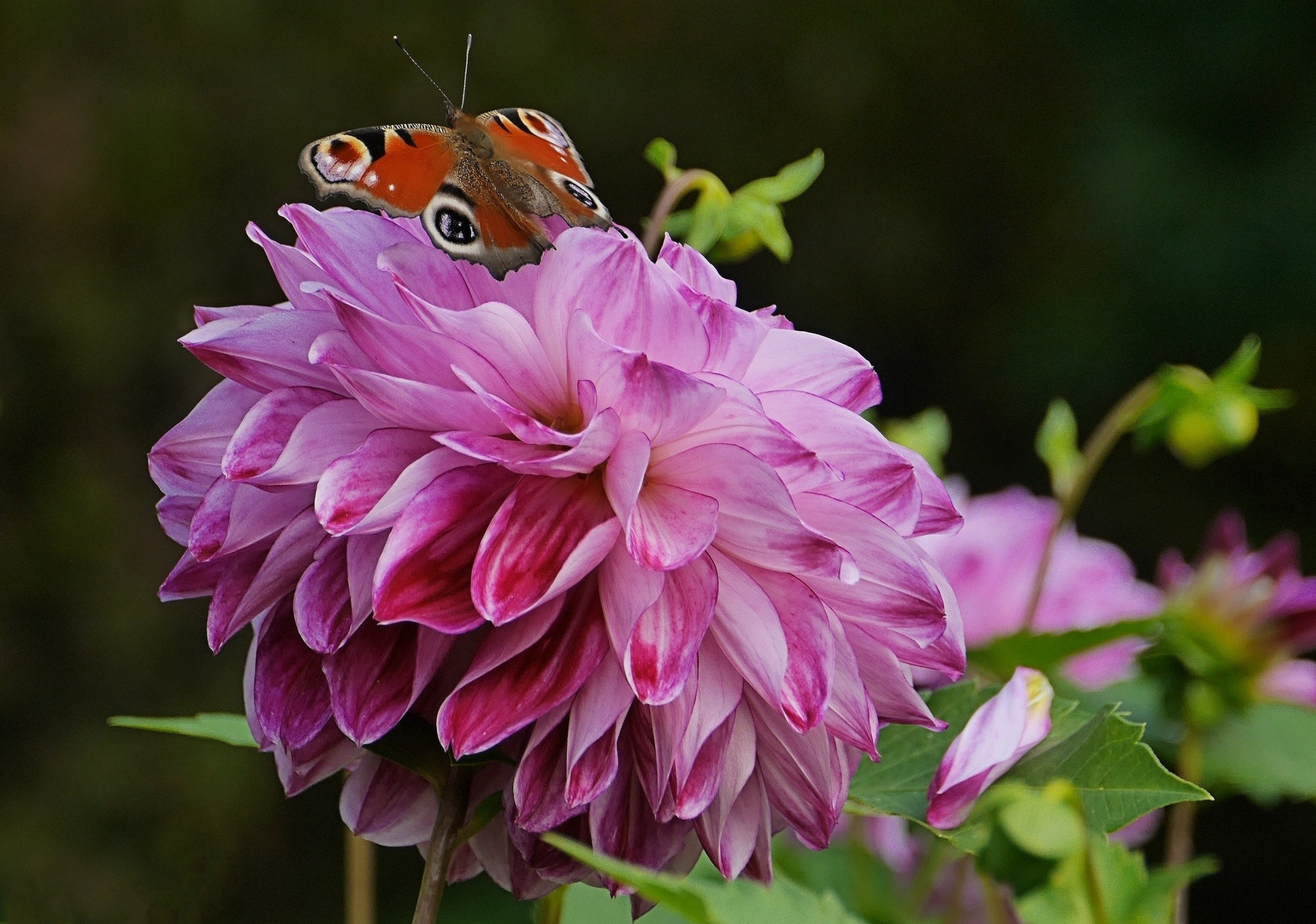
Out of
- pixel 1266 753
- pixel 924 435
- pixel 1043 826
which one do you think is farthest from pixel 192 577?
pixel 1266 753

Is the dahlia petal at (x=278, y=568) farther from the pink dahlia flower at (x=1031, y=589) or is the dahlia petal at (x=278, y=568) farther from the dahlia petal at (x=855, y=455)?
the pink dahlia flower at (x=1031, y=589)

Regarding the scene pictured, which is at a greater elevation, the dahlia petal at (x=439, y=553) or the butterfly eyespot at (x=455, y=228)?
the butterfly eyespot at (x=455, y=228)

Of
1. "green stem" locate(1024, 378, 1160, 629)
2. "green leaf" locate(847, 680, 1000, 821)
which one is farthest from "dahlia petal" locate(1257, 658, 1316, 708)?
"green leaf" locate(847, 680, 1000, 821)

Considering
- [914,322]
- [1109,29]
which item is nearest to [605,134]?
[914,322]

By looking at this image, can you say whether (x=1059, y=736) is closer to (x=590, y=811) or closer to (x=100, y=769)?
(x=590, y=811)

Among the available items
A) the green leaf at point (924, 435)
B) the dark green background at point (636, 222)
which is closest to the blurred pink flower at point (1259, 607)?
the green leaf at point (924, 435)

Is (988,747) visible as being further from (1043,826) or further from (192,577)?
(192,577)

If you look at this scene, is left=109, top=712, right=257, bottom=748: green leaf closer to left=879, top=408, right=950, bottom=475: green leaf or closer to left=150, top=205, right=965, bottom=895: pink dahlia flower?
left=150, top=205, right=965, bottom=895: pink dahlia flower

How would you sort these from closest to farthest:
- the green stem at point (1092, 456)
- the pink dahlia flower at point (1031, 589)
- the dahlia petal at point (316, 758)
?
the dahlia petal at point (316, 758) < the green stem at point (1092, 456) < the pink dahlia flower at point (1031, 589)
